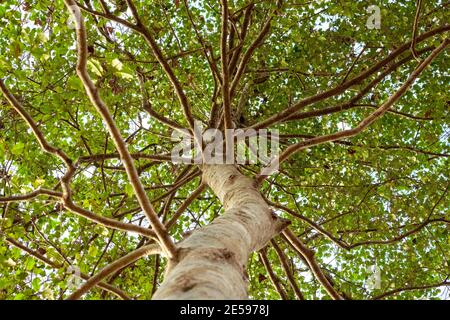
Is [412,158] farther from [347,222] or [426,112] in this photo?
[347,222]

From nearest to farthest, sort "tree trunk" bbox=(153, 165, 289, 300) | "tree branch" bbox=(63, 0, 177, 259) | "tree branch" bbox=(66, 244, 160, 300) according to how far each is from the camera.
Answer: "tree trunk" bbox=(153, 165, 289, 300) < "tree branch" bbox=(63, 0, 177, 259) < "tree branch" bbox=(66, 244, 160, 300)

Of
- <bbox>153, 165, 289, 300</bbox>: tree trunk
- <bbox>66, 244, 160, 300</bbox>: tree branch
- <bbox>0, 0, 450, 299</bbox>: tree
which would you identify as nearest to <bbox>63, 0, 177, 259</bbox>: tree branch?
<bbox>153, 165, 289, 300</bbox>: tree trunk

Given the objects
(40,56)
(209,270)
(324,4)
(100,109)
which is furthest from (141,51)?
(209,270)

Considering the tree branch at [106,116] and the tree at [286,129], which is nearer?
the tree branch at [106,116]

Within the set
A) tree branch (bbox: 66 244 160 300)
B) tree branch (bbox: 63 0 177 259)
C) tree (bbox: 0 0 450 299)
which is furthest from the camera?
→ tree (bbox: 0 0 450 299)

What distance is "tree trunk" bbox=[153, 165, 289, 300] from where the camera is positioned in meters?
1.47

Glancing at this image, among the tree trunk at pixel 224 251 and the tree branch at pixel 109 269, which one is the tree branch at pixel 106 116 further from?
the tree branch at pixel 109 269

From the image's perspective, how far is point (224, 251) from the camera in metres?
1.88

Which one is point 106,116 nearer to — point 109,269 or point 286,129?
point 109,269

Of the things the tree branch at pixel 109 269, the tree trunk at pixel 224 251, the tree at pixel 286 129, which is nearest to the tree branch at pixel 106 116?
the tree trunk at pixel 224 251

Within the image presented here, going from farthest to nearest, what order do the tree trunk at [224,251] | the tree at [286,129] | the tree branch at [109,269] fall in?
the tree at [286,129], the tree branch at [109,269], the tree trunk at [224,251]

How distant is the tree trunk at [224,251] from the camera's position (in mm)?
1466

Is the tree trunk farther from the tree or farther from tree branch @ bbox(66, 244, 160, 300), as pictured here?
the tree
